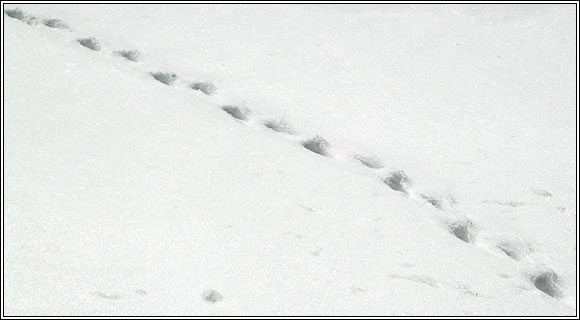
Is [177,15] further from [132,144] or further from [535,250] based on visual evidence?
[535,250]

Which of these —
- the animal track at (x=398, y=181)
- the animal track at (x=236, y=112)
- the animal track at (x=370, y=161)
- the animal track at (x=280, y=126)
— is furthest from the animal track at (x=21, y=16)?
the animal track at (x=398, y=181)

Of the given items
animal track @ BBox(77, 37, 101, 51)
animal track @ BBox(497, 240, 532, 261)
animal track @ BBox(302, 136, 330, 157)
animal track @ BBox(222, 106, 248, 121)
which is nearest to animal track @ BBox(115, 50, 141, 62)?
animal track @ BBox(77, 37, 101, 51)

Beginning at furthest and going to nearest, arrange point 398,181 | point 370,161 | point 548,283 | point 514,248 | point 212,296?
point 370,161
point 398,181
point 514,248
point 548,283
point 212,296

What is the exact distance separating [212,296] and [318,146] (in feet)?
4.02

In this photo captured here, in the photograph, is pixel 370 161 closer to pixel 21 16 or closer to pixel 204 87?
pixel 204 87

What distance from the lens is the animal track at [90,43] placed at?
11.9ft

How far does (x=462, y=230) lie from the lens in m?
2.50

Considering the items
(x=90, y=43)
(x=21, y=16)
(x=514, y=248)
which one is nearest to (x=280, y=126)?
(x=514, y=248)

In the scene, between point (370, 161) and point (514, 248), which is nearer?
point (514, 248)

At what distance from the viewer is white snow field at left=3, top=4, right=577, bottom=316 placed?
6.40ft

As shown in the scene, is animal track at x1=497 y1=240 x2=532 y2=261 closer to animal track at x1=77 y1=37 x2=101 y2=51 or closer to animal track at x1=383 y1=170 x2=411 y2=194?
animal track at x1=383 y1=170 x2=411 y2=194

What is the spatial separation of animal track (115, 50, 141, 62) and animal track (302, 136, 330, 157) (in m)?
1.18

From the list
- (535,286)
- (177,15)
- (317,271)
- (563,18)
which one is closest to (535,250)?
(535,286)

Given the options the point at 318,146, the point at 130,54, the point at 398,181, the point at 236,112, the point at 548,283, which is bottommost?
the point at 548,283
